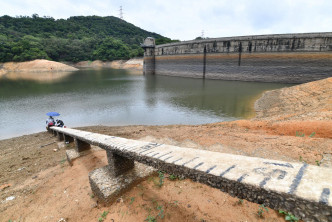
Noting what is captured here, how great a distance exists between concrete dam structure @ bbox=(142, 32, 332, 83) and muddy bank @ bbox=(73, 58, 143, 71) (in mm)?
28145

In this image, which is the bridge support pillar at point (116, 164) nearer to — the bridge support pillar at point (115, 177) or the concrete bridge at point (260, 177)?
the bridge support pillar at point (115, 177)

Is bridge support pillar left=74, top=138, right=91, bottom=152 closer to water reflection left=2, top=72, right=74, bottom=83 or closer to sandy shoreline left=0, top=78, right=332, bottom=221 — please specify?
sandy shoreline left=0, top=78, right=332, bottom=221

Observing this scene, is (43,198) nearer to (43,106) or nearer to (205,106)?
(205,106)

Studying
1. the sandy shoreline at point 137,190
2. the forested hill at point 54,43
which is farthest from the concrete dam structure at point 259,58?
the forested hill at point 54,43

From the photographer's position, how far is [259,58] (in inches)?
1091

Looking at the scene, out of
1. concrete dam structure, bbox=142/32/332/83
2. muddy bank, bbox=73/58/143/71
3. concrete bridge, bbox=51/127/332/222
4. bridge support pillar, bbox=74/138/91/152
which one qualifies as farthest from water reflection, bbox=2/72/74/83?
concrete bridge, bbox=51/127/332/222

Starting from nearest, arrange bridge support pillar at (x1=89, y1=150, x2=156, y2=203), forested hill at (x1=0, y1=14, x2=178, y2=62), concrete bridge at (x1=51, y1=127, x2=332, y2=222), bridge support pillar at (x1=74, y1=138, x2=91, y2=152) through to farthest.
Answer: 1. concrete bridge at (x1=51, y1=127, x2=332, y2=222)
2. bridge support pillar at (x1=89, y1=150, x2=156, y2=203)
3. bridge support pillar at (x1=74, y1=138, x2=91, y2=152)
4. forested hill at (x1=0, y1=14, x2=178, y2=62)

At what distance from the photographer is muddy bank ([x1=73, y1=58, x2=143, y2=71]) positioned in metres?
65.4

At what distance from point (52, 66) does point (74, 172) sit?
210 ft

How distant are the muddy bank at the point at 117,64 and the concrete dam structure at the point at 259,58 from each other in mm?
28145

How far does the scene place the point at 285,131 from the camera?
652cm

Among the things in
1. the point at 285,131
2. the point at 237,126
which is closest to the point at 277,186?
the point at 285,131

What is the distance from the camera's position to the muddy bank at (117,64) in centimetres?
6544

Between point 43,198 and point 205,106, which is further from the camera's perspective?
point 205,106
